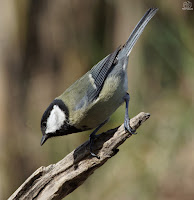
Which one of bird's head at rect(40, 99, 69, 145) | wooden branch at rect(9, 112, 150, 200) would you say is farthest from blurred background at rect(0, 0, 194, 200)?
wooden branch at rect(9, 112, 150, 200)

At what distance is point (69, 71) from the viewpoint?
3.76 metres

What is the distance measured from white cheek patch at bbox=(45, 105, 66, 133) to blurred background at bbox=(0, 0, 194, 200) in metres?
0.98

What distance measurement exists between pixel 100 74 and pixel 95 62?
1175mm

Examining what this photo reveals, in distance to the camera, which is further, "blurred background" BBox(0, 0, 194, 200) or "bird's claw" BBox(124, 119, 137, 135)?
"blurred background" BBox(0, 0, 194, 200)

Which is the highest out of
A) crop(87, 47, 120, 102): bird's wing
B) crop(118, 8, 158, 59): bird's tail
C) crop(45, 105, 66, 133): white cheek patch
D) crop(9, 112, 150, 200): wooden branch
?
crop(118, 8, 158, 59): bird's tail

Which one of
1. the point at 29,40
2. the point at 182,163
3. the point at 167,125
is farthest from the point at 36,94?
the point at 182,163

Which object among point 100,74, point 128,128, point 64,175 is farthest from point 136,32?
point 64,175

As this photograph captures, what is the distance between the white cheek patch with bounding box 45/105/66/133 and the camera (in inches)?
91.4

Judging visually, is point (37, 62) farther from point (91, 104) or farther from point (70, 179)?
point (70, 179)

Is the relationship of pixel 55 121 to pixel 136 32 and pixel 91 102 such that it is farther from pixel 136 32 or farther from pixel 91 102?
pixel 136 32

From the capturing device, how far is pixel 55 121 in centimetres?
233

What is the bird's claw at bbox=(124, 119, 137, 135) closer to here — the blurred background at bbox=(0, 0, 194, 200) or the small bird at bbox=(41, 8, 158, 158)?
the small bird at bbox=(41, 8, 158, 158)

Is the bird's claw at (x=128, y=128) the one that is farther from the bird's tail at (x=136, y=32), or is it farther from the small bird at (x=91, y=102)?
the bird's tail at (x=136, y=32)

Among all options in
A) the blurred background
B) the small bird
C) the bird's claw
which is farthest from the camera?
the blurred background
